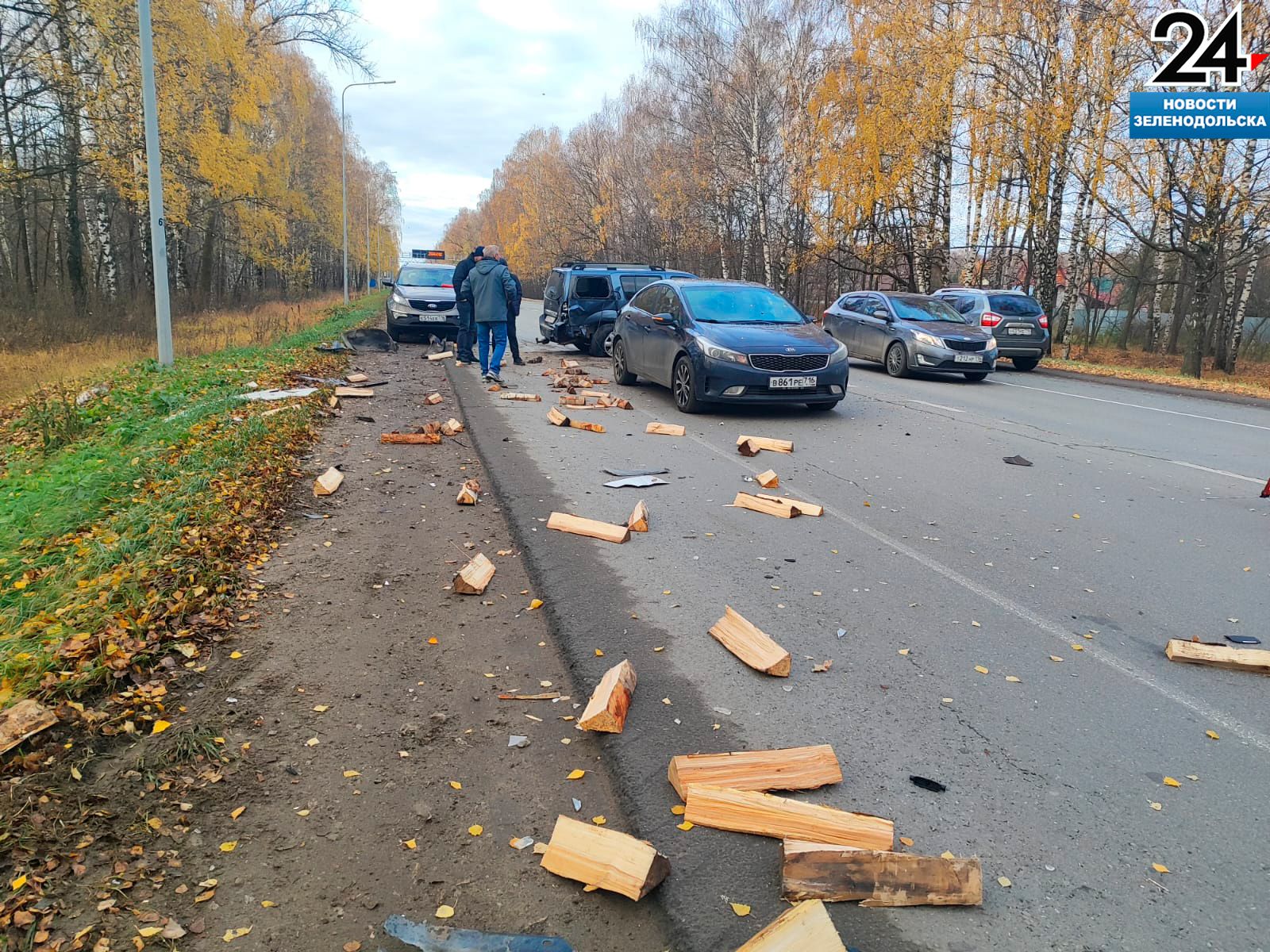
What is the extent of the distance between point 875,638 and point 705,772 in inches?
62.9

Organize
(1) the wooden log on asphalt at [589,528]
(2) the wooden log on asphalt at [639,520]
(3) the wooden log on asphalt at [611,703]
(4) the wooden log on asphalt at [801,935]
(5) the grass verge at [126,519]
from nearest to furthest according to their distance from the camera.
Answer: (4) the wooden log on asphalt at [801,935], (3) the wooden log on asphalt at [611,703], (5) the grass verge at [126,519], (1) the wooden log on asphalt at [589,528], (2) the wooden log on asphalt at [639,520]

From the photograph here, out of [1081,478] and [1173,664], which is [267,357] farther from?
[1173,664]

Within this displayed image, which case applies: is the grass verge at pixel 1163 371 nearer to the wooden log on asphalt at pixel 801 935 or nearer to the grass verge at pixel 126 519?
the grass verge at pixel 126 519

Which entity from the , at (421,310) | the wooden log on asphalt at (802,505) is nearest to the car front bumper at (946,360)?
the , at (421,310)

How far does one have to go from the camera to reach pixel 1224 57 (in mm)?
18609

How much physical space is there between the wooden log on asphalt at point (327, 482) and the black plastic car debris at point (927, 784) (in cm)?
500

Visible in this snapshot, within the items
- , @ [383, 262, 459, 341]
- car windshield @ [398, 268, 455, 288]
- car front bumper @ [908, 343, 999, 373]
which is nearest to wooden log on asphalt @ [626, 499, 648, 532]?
car front bumper @ [908, 343, 999, 373]

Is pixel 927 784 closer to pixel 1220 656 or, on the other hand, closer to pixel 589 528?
pixel 1220 656

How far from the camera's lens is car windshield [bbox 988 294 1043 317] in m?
19.6

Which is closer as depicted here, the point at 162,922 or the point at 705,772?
Result: the point at 162,922

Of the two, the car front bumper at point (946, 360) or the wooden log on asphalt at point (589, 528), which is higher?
the car front bumper at point (946, 360)

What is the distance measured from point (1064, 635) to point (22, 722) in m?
4.58

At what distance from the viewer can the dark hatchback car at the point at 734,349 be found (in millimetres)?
10234

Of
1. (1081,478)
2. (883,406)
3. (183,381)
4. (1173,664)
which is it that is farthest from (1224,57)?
(183,381)
